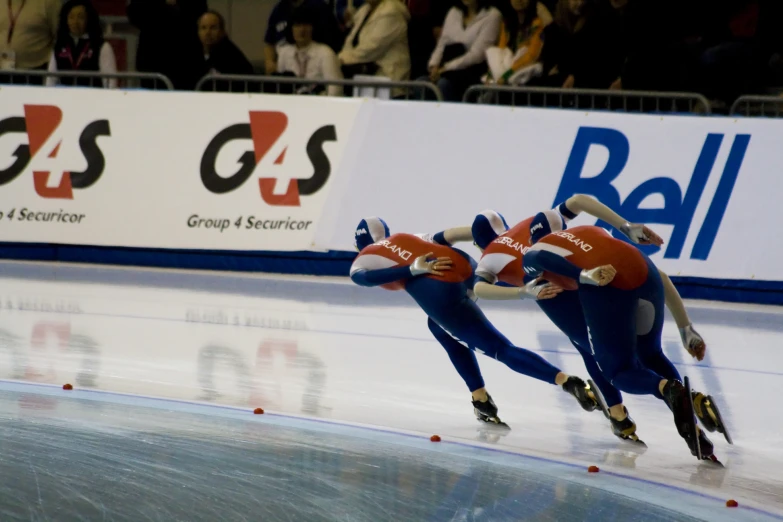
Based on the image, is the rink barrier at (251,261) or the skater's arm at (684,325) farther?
the rink barrier at (251,261)

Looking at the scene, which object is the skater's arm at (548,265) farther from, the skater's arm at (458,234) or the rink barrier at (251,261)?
the rink barrier at (251,261)

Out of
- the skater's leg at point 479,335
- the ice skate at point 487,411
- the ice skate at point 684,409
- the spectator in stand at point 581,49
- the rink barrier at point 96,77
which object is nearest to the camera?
the ice skate at point 684,409

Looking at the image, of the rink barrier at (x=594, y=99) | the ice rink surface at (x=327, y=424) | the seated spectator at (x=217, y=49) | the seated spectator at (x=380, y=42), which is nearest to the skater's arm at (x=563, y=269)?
the ice rink surface at (x=327, y=424)

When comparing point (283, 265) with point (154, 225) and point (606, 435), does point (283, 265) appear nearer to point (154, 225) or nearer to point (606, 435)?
point (154, 225)

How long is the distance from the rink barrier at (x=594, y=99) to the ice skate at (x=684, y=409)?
485 cm

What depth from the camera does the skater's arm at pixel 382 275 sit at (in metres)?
5.18

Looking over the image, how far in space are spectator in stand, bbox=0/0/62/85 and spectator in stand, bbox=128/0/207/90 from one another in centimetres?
99

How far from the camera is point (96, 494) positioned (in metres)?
3.99

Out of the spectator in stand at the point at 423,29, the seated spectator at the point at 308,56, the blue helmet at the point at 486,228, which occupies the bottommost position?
the blue helmet at the point at 486,228

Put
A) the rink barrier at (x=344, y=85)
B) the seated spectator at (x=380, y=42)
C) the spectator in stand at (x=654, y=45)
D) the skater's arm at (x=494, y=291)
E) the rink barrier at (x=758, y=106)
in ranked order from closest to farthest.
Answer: the skater's arm at (x=494, y=291), the rink barrier at (x=758, y=106), the spectator in stand at (x=654, y=45), the rink barrier at (x=344, y=85), the seated spectator at (x=380, y=42)

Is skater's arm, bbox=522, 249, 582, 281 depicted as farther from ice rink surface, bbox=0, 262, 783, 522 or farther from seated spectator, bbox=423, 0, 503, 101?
seated spectator, bbox=423, 0, 503, 101

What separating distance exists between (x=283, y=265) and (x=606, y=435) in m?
5.34

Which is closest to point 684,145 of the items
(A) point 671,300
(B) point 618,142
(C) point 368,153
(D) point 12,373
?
(B) point 618,142

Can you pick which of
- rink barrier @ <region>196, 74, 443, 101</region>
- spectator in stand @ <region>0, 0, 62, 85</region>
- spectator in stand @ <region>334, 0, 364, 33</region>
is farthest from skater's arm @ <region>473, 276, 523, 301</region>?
spectator in stand @ <region>0, 0, 62, 85</region>
